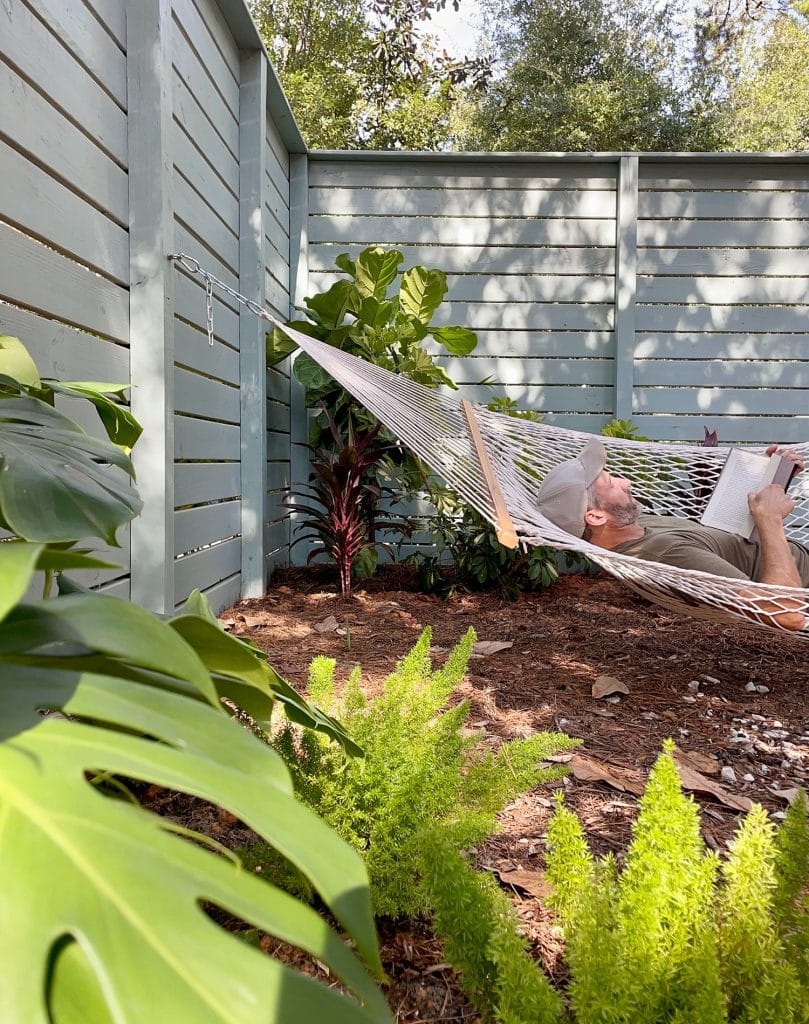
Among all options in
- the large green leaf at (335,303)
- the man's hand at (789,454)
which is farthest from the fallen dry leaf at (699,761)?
the large green leaf at (335,303)

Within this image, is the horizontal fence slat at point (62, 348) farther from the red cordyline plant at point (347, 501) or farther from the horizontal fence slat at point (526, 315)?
the horizontal fence slat at point (526, 315)

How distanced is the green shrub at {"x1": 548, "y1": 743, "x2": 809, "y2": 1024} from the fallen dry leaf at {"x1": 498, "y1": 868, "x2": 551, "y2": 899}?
0.35 m

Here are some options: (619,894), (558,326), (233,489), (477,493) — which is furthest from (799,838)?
(558,326)

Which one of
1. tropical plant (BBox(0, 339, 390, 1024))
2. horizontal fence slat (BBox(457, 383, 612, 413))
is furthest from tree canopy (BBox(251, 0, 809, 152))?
tropical plant (BBox(0, 339, 390, 1024))

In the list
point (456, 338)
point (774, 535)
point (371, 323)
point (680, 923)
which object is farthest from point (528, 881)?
point (456, 338)

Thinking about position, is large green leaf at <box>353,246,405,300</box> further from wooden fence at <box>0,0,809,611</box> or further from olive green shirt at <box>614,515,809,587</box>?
olive green shirt at <box>614,515,809,587</box>

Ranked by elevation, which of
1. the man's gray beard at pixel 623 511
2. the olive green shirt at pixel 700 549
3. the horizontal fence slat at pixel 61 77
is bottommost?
the olive green shirt at pixel 700 549

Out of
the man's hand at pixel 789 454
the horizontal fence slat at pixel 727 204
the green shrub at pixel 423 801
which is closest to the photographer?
the green shrub at pixel 423 801

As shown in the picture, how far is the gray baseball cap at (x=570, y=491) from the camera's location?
7.68 feet

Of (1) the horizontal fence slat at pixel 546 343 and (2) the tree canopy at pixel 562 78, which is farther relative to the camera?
(2) the tree canopy at pixel 562 78

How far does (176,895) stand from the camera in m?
0.26

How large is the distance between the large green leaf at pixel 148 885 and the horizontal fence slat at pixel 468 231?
4274 millimetres

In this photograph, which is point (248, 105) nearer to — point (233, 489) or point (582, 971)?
point (233, 489)

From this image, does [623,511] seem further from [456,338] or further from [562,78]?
[562,78]
